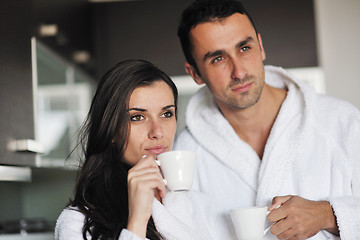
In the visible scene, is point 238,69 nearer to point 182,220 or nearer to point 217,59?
point 217,59

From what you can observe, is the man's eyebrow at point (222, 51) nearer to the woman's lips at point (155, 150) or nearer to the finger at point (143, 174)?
the woman's lips at point (155, 150)

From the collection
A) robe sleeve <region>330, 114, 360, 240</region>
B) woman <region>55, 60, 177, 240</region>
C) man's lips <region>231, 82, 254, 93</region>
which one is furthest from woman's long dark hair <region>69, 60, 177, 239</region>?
robe sleeve <region>330, 114, 360, 240</region>

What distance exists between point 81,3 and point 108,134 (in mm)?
1940

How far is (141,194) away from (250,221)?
11.7 inches

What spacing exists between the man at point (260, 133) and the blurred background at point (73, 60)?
689mm

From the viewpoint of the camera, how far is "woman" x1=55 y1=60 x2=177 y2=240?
48.6 inches

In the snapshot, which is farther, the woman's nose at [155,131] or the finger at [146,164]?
the woman's nose at [155,131]

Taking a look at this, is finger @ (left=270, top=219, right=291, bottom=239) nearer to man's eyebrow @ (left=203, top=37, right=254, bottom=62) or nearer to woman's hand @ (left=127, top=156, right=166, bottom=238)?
woman's hand @ (left=127, top=156, right=166, bottom=238)

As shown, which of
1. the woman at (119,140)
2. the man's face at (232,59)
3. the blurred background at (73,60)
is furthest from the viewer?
the blurred background at (73,60)

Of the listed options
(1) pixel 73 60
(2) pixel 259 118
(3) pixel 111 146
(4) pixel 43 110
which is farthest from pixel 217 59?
(1) pixel 73 60

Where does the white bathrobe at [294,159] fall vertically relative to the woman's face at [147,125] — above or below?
below

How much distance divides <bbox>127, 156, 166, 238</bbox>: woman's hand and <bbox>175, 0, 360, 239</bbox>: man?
0.50 meters

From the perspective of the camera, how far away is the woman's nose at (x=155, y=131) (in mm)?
1290

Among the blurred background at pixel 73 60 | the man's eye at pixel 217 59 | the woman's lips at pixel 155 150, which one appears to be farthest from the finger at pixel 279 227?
the blurred background at pixel 73 60
